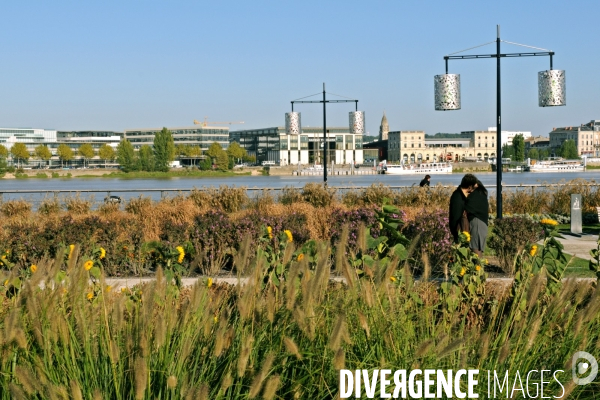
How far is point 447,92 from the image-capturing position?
50.7ft

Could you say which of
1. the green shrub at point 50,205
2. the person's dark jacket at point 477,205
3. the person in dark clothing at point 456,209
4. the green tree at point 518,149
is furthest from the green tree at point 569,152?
the person in dark clothing at point 456,209

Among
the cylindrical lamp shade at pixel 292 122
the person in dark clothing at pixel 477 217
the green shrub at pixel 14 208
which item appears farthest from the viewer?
the cylindrical lamp shade at pixel 292 122

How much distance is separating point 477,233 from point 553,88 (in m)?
7.07

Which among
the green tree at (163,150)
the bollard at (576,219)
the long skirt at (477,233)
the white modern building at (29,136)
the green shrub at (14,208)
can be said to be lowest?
the bollard at (576,219)

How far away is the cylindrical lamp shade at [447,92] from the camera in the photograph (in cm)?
1542

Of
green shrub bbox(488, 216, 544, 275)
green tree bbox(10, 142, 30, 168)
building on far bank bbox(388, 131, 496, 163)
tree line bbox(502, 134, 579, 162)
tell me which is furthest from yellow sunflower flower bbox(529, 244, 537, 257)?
building on far bank bbox(388, 131, 496, 163)

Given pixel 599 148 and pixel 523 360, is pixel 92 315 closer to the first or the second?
pixel 523 360

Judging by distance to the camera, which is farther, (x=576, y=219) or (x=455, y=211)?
(x=576, y=219)

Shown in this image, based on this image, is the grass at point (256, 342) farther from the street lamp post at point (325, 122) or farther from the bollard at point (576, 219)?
the street lamp post at point (325, 122)

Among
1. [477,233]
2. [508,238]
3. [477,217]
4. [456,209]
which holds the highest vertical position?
[456,209]

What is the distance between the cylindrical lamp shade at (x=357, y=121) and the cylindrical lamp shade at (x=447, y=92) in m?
10.9

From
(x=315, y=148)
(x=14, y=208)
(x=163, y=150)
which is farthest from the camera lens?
(x=315, y=148)

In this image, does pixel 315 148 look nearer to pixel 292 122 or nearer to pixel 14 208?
pixel 292 122

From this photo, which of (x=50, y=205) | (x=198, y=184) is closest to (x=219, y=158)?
(x=198, y=184)
